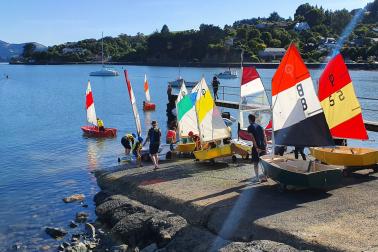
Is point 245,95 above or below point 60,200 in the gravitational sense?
above

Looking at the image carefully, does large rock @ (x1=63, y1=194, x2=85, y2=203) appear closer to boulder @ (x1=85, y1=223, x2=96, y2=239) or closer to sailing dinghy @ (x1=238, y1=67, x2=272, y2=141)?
boulder @ (x1=85, y1=223, x2=96, y2=239)

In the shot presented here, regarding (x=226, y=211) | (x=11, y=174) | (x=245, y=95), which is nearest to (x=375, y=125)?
(x=245, y=95)

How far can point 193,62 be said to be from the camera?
643 ft

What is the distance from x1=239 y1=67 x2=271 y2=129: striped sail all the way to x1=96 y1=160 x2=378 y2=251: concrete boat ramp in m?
5.75

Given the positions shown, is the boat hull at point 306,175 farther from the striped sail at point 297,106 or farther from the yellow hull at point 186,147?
the yellow hull at point 186,147

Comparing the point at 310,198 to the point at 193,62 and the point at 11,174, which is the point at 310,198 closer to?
the point at 11,174

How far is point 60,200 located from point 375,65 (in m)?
125

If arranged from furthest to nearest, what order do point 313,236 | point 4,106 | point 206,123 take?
1. point 4,106
2. point 206,123
3. point 313,236

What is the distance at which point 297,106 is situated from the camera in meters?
14.2

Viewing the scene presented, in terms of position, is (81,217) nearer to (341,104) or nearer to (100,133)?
(341,104)

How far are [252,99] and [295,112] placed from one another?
963 cm

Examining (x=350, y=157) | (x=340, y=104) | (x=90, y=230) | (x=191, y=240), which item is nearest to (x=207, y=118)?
(x=340, y=104)

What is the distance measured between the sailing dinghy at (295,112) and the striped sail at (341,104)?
10.2 ft

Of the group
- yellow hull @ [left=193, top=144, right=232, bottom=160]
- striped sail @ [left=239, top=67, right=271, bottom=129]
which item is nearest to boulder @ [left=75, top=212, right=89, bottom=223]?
yellow hull @ [left=193, top=144, right=232, bottom=160]
